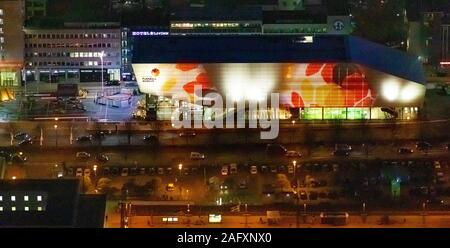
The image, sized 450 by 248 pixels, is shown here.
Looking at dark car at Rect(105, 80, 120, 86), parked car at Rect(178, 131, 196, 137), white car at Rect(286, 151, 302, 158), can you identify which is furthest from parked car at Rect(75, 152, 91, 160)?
dark car at Rect(105, 80, 120, 86)

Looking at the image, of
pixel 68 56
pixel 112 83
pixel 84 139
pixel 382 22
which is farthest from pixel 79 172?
pixel 382 22

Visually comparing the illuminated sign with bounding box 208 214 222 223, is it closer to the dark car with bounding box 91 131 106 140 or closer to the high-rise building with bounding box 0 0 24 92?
the dark car with bounding box 91 131 106 140

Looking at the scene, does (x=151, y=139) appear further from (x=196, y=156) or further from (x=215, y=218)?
(x=215, y=218)

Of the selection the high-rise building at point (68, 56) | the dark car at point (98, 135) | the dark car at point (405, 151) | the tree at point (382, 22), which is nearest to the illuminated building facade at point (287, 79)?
the dark car at point (98, 135)

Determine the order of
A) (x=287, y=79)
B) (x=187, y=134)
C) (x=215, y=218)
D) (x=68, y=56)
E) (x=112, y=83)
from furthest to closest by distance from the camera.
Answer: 1. (x=68, y=56)
2. (x=112, y=83)
3. (x=287, y=79)
4. (x=187, y=134)
5. (x=215, y=218)

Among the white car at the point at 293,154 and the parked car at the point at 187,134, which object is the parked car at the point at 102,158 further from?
the white car at the point at 293,154

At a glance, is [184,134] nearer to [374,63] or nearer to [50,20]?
[374,63]
